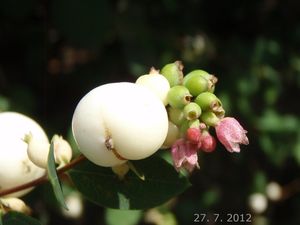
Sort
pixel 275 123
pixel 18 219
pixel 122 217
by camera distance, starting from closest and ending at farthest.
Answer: pixel 18 219, pixel 122 217, pixel 275 123

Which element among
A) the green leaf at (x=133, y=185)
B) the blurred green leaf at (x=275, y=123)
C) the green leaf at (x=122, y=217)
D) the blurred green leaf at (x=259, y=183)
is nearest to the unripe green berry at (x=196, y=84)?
the green leaf at (x=133, y=185)

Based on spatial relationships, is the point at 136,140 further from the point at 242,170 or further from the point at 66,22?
the point at 242,170

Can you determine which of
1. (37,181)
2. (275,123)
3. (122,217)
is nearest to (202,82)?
(37,181)

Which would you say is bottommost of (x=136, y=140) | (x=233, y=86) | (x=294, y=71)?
(x=136, y=140)

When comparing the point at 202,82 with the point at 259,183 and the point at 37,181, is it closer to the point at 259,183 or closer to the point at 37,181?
the point at 37,181

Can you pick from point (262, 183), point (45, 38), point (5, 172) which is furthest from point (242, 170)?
point (5, 172)

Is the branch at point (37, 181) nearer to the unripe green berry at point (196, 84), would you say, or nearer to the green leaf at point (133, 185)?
the green leaf at point (133, 185)
